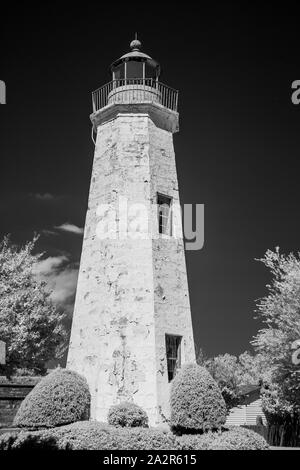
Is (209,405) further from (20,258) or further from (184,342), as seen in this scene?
(20,258)

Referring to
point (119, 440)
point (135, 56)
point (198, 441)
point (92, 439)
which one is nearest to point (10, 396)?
point (92, 439)

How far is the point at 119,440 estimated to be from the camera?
48.4 feet

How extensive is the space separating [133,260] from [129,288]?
1.09 m

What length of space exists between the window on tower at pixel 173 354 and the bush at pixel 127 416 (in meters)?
2.21

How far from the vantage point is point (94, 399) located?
61.1 ft

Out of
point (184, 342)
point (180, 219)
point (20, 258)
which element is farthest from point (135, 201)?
point (20, 258)

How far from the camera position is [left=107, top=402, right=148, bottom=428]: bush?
17.0 metres

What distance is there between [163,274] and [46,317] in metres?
14.4

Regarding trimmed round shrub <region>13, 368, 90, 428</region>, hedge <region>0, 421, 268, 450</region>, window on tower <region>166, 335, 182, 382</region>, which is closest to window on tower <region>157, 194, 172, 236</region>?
window on tower <region>166, 335, 182, 382</region>

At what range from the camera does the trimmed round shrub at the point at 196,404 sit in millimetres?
16594

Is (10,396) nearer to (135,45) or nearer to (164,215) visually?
(164,215)

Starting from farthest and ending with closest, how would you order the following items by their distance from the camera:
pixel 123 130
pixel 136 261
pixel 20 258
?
pixel 20 258 → pixel 123 130 → pixel 136 261

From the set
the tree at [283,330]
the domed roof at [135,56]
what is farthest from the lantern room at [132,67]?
the tree at [283,330]

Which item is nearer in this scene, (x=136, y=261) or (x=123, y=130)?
(x=136, y=261)
